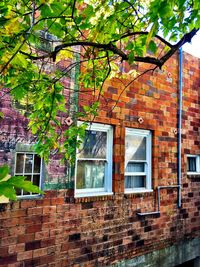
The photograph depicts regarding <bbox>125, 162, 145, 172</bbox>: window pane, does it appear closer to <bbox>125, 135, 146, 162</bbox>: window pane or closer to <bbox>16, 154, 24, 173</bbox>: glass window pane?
<bbox>125, 135, 146, 162</bbox>: window pane

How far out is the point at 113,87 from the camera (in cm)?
536

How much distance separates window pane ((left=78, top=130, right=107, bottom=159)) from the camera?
16.3 feet

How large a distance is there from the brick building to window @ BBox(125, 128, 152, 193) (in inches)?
0.9

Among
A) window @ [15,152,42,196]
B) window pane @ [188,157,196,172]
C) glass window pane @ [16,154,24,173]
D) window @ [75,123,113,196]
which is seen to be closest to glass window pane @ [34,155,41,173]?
window @ [15,152,42,196]

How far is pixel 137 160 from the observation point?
5.76 meters

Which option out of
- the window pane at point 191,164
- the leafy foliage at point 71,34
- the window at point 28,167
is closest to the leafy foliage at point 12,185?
the leafy foliage at point 71,34

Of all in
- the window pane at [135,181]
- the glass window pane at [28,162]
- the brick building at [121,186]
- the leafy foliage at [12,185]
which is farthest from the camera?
the window pane at [135,181]

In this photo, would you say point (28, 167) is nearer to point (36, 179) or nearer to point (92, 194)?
point (36, 179)

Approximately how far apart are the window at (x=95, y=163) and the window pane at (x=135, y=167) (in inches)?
23.1

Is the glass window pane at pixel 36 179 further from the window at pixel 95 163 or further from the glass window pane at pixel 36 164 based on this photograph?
the window at pixel 95 163

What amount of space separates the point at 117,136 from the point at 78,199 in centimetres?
153

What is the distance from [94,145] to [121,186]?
3.32 feet

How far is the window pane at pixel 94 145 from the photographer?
4.96 metres

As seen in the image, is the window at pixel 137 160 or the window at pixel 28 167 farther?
the window at pixel 137 160
